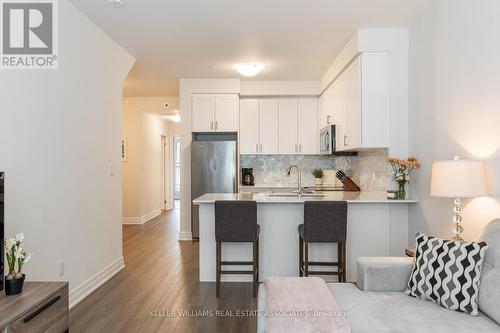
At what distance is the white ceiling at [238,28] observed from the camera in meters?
3.14

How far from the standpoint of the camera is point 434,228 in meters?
3.15

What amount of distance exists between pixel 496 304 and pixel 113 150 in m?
3.82

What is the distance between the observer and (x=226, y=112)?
588 cm

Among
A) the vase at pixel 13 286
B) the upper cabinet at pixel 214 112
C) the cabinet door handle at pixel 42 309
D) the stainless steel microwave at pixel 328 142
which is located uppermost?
the upper cabinet at pixel 214 112

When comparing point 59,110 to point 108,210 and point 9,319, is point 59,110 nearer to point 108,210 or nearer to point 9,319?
point 108,210

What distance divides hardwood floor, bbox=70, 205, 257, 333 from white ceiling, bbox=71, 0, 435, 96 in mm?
2767

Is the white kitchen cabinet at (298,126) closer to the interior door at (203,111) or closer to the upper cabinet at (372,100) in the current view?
the interior door at (203,111)

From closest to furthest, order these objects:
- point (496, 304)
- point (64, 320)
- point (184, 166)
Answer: point (496, 304), point (64, 320), point (184, 166)

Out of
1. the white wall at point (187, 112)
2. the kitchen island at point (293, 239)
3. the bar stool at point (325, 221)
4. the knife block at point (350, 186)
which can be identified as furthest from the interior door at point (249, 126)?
the bar stool at point (325, 221)

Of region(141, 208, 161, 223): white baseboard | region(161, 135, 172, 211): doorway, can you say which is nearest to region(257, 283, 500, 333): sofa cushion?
region(141, 208, 161, 223): white baseboard

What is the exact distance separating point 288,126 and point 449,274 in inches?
175

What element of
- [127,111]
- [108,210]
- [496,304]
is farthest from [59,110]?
[127,111]

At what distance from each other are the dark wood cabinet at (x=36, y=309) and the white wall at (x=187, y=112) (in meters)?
3.76

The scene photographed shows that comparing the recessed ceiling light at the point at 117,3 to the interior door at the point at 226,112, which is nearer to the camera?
the recessed ceiling light at the point at 117,3
